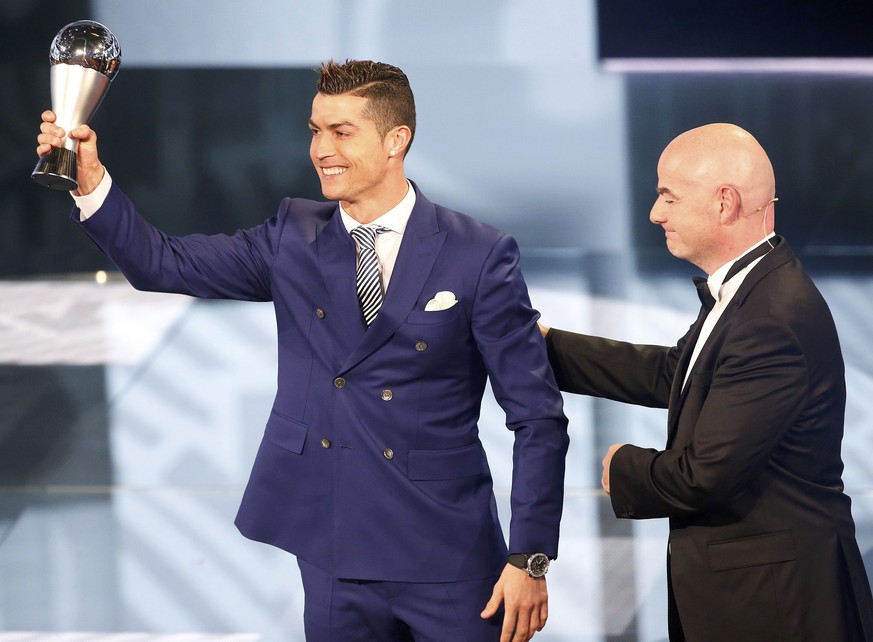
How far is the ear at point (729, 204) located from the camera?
1.97 m

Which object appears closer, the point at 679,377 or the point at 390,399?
the point at 390,399

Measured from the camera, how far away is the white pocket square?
6.34 ft

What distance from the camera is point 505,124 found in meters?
7.92

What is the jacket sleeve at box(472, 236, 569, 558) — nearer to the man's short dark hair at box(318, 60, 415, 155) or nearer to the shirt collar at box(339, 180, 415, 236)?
the shirt collar at box(339, 180, 415, 236)

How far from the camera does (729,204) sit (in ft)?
6.48

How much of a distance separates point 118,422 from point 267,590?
58.0 inches

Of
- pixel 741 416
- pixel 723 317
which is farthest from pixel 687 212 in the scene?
pixel 741 416

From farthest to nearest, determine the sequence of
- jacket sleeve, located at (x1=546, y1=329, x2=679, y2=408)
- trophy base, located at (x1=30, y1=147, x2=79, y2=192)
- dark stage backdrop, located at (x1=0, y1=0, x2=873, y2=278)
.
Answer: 1. dark stage backdrop, located at (x1=0, y1=0, x2=873, y2=278)
2. jacket sleeve, located at (x1=546, y1=329, x2=679, y2=408)
3. trophy base, located at (x1=30, y1=147, x2=79, y2=192)

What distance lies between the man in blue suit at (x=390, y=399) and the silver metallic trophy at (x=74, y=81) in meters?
0.04

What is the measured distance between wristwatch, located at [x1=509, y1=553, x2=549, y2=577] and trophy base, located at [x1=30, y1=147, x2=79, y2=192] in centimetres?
90

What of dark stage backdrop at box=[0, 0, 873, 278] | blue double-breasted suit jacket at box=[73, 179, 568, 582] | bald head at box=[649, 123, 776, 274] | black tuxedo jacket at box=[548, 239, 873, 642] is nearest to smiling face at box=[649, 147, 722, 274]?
bald head at box=[649, 123, 776, 274]

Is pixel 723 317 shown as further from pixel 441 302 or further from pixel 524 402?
pixel 441 302

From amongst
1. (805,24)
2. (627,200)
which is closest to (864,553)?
(627,200)

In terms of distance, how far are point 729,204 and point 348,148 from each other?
62cm
